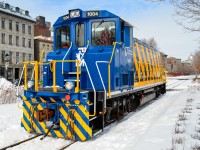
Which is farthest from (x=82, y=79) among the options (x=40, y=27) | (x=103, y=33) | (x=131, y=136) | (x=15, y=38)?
(x=40, y=27)

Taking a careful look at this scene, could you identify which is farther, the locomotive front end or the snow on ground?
the locomotive front end

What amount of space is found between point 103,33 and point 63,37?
1510mm

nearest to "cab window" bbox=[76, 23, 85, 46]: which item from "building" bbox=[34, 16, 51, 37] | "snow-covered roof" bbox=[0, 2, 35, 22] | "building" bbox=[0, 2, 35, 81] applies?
"building" bbox=[0, 2, 35, 81]

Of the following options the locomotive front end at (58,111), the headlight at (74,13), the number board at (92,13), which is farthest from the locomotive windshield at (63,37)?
the locomotive front end at (58,111)

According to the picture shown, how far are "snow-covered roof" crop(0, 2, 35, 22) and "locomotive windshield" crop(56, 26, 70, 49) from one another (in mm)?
39359

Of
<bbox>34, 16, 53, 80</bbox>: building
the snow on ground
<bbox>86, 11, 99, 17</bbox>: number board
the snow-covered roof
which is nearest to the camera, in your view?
the snow on ground

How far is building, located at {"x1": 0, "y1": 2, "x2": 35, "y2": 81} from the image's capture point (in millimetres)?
45594

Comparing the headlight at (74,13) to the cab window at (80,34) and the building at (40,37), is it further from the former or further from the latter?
the building at (40,37)

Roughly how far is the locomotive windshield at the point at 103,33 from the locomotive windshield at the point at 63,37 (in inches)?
39.2

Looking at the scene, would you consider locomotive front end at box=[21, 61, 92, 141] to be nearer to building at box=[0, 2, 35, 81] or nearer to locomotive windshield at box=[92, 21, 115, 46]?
locomotive windshield at box=[92, 21, 115, 46]

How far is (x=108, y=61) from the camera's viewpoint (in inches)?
324

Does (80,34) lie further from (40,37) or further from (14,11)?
(40,37)

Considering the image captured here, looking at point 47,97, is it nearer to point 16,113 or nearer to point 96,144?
point 96,144

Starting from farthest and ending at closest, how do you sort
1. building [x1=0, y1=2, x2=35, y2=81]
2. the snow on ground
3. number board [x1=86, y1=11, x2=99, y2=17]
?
building [x1=0, y1=2, x2=35, y2=81] → number board [x1=86, y1=11, x2=99, y2=17] → the snow on ground
